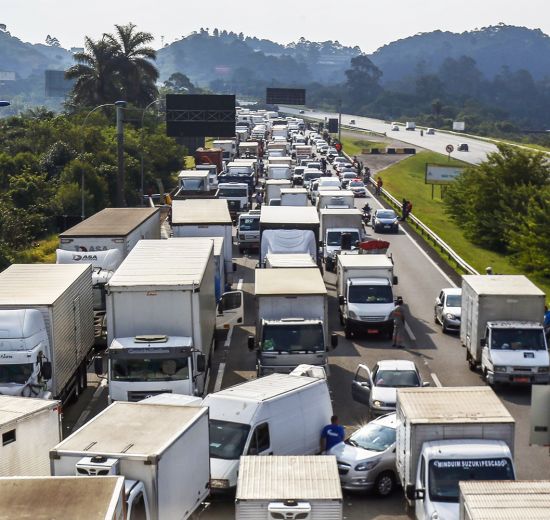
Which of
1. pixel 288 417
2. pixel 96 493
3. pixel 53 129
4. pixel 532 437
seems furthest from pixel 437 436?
pixel 53 129

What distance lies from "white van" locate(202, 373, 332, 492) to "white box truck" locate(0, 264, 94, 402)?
4842mm

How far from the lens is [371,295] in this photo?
3344 cm

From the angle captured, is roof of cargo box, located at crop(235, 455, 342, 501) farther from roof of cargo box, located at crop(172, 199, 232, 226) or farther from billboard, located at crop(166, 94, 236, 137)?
billboard, located at crop(166, 94, 236, 137)

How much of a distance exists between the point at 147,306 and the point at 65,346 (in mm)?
2449

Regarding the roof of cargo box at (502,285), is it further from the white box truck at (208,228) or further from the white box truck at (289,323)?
the white box truck at (208,228)

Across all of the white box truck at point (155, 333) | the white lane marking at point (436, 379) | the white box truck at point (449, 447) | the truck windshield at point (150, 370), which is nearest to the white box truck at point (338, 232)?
the white lane marking at point (436, 379)

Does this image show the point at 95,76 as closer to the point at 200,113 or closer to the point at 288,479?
the point at 200,113

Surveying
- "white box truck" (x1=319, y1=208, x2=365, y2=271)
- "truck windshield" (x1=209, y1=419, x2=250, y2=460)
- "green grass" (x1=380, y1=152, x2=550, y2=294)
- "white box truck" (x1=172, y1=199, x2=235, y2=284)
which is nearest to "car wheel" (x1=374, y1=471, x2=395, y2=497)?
"truck windshield" (x1=209, y1=419, x2=250, y2=460)

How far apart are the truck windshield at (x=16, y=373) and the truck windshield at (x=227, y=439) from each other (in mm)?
5142

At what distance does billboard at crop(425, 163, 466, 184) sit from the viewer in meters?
80.8

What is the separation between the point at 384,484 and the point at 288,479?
4.64m

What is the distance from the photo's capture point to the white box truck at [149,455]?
48.5 feet

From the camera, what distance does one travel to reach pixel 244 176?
74438 millimetres

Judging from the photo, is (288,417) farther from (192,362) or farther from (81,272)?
(81,272)
